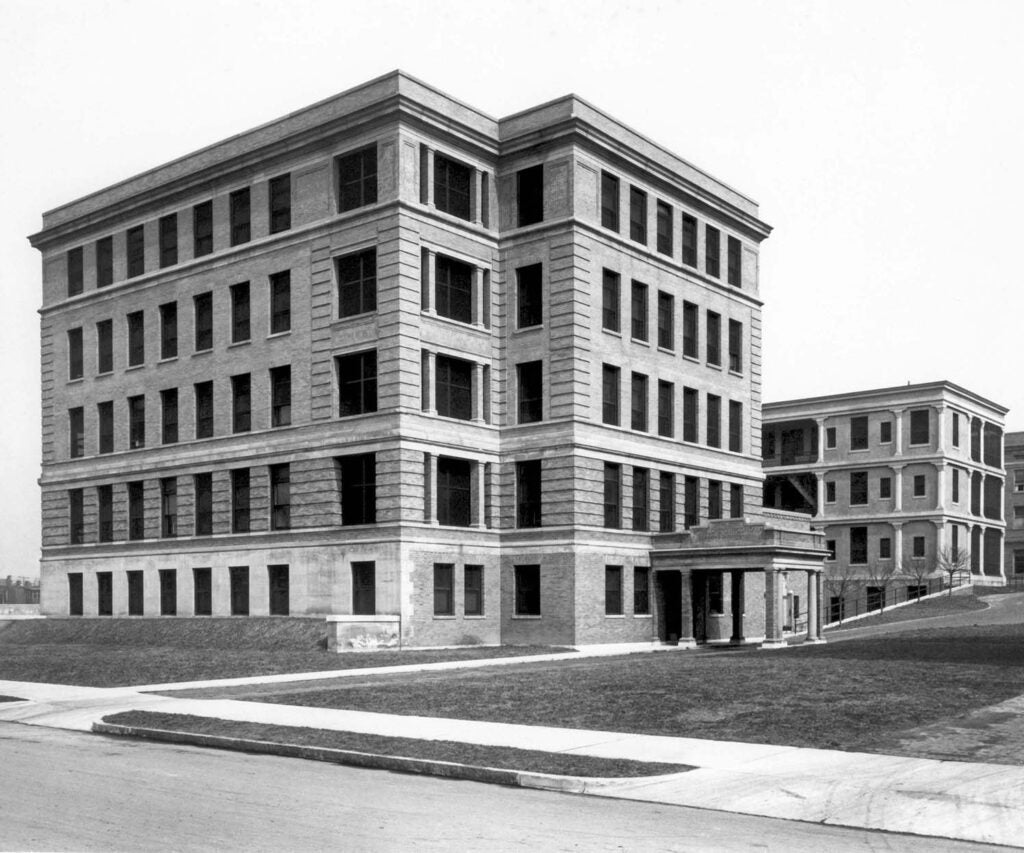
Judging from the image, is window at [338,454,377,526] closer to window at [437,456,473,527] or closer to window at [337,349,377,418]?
window at [337,349,377,418]

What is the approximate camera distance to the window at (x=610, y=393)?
150 ft

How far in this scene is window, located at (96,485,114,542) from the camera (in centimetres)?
5247

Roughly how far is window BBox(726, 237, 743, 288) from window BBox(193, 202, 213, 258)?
2207cm

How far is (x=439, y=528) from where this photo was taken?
4262 cm

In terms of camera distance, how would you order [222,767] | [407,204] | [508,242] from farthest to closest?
1. [508,242]
2. [407,204]
3. [222,767]

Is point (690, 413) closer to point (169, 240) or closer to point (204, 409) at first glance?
point (204, 409)

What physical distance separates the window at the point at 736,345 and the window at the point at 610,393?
9353mm

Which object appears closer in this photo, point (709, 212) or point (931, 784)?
point (931, 784)

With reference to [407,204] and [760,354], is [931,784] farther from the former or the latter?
[760,354]

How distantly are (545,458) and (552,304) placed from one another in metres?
5.58

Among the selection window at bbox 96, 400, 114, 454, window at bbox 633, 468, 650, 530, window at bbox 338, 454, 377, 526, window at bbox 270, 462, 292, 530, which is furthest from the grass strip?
window at bbox 96, 400, 114, 454

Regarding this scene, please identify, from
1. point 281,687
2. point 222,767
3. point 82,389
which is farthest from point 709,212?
point 222,767

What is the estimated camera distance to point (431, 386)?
4272cm

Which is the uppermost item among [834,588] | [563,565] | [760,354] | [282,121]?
[282,121]
